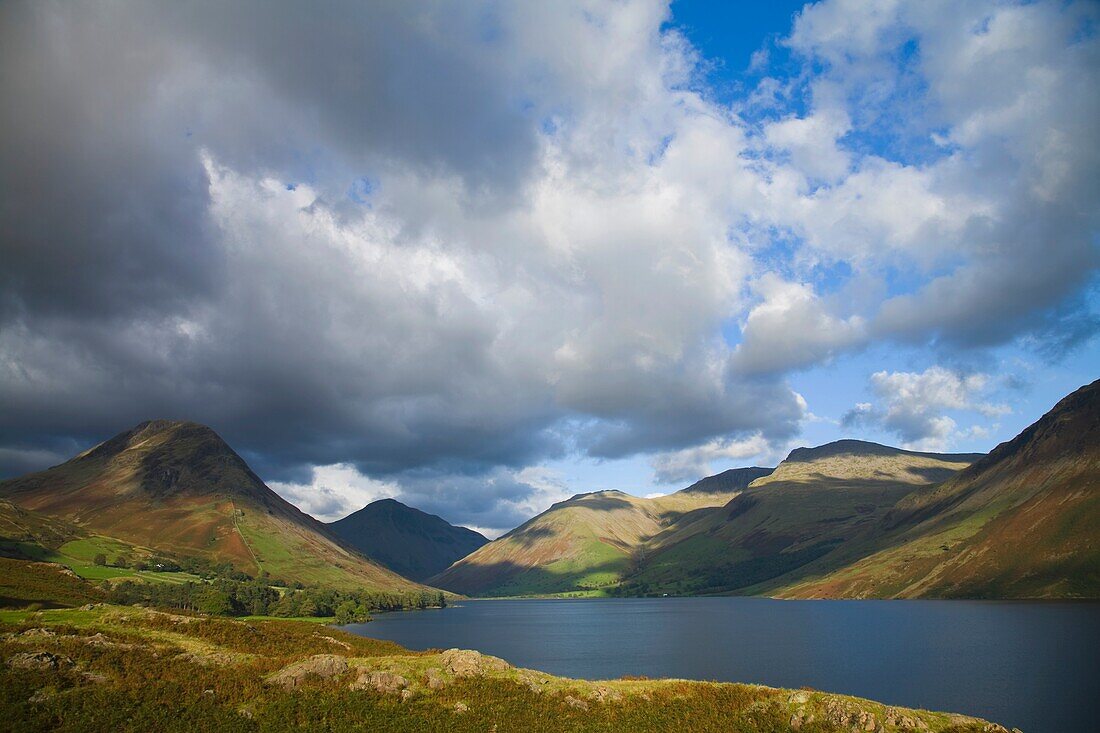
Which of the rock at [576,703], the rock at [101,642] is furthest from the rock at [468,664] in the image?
the rock at [101,642]

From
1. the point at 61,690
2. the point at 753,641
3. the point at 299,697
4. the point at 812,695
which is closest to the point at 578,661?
the point at 753,641

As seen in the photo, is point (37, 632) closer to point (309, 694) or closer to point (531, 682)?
point (309, 694)

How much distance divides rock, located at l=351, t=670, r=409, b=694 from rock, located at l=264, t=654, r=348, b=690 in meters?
1.94

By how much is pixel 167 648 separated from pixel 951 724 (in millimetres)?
54468

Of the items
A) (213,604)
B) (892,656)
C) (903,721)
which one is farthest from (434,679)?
(213,604)

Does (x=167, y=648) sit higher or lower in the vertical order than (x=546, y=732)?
higher

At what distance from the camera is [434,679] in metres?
42.5

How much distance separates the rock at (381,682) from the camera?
39625 mm

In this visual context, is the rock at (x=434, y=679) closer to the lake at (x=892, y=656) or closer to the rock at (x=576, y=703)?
the rock at (x=576, y=703)

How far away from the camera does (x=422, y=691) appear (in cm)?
4066

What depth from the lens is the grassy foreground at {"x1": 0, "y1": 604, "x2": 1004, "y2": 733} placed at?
105ft

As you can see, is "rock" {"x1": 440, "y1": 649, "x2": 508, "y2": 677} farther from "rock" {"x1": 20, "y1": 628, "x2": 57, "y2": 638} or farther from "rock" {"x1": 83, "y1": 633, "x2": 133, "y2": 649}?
"rock" {"x1": 20, "y1": 628, "x2": 57, "y2": 638}

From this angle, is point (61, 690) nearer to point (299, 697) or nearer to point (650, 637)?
point (299, 697)

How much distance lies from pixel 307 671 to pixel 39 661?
1484cm
